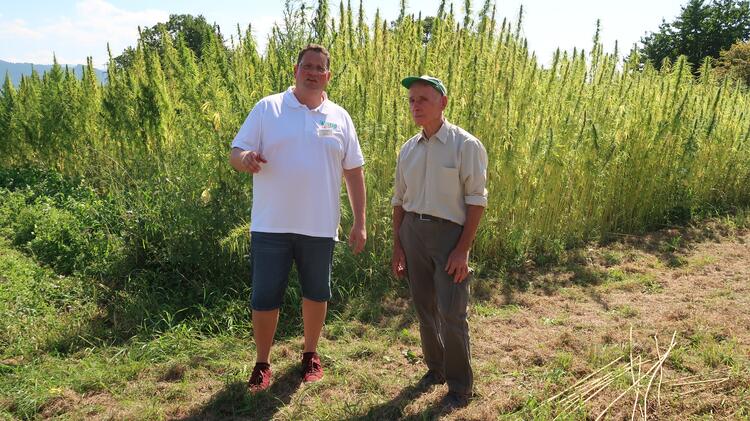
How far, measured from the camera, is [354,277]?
4105mm

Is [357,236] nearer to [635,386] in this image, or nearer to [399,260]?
[399,260]

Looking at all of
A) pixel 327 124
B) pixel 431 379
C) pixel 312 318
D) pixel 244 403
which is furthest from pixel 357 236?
pixel 244 403

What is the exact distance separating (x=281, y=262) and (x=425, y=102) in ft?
3.22

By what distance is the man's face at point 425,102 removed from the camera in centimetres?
242

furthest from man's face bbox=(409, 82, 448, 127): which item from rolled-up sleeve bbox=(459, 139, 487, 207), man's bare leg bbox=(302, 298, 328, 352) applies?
man's bare leg bbox=(302, 298, 328, 352)

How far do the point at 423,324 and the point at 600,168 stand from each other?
3.08 m

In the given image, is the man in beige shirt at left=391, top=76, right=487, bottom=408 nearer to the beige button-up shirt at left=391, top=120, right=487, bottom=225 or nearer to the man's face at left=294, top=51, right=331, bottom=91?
the beige button-up shirt at left=391, top=120, right=487, bottom=225

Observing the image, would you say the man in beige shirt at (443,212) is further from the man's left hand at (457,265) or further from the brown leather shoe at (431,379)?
the brown leather shoe at (431,379)

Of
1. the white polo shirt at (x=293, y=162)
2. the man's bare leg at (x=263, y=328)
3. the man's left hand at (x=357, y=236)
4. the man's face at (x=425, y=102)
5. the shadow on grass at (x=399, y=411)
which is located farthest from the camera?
the man's left hand at (x=357, y=236)

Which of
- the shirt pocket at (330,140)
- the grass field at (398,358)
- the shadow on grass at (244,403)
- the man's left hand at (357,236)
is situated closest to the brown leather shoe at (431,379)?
the grass field at (398,358)

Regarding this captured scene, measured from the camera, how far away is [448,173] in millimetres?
2455

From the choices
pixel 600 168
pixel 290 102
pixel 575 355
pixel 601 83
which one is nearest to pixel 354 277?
pixel 575 355

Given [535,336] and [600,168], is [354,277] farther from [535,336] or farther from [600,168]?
[600,168]

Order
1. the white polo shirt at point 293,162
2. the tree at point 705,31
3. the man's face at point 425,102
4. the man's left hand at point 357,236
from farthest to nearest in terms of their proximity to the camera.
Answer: the tree at point 705,31 → the man's left hand at point 357,236 → the white polo shirt at point 293,162 → the man's face at point 425,102
